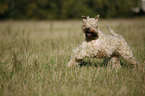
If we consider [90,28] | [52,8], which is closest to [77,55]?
[90,28]

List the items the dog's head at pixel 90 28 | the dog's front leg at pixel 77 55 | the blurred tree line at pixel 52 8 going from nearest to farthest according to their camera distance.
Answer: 1. the dog's head at pixel 90 28
2. the dog's front leg at pixel 77 55
3. the blurred tree line at pixel 52 8

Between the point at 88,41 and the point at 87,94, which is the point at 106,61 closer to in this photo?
the point at 88,41

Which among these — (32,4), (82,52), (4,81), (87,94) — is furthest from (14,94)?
(32,4)

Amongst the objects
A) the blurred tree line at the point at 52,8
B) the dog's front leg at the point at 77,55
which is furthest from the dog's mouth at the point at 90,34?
the blurred tree line at the point at 52,8

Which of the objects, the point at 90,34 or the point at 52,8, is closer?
the point at 90,34

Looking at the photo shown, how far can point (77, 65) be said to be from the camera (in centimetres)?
302

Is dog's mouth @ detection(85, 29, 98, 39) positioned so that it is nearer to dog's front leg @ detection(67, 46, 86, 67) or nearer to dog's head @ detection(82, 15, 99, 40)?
dog's head @ detection(82, 15, 99, 40)

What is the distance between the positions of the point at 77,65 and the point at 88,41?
0.62m

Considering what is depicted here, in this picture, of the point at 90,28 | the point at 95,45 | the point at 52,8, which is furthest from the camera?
the point at 52,8

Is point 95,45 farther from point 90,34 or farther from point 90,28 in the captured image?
point 90,28

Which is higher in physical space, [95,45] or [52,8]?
[52,8]

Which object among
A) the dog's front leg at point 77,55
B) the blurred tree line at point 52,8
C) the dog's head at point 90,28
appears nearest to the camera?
the dog's head at point 90,28

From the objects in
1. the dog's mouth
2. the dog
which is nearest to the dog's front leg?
the dog

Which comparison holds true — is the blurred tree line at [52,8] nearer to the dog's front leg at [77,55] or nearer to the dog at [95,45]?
the dog at [95,45]
